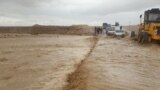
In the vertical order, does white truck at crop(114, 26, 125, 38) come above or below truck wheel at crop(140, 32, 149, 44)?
below

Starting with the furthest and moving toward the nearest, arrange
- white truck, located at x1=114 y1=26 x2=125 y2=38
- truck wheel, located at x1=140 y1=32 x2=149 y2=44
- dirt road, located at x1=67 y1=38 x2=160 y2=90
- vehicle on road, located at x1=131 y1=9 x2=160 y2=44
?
white truck, located at x1=114 y1=26 x2=125 y2=38, truck wheel, located at x1=140 y1=32 x2=149 y2=44, vehicle on road, located at x1=131 y1=9 x2=160 y2=44, dirt road, located at x1=67 y1=38 x2=160 y2=90

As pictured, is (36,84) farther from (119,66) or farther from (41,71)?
(119,66)

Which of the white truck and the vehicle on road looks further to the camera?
the white truck

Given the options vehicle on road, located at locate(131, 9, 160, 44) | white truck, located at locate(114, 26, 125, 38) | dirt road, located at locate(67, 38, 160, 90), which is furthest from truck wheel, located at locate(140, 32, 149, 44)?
white truck, located at locate(114, 26, 125, 38)

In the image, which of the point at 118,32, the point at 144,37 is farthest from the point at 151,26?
the point at 118,32

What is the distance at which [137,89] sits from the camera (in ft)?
38.4

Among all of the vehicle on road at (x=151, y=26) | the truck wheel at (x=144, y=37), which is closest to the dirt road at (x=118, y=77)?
the vehicle on road at (x=151, y=26)

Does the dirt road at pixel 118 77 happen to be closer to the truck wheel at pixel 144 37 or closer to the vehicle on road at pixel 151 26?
the vehicle on road at pixel 151 26

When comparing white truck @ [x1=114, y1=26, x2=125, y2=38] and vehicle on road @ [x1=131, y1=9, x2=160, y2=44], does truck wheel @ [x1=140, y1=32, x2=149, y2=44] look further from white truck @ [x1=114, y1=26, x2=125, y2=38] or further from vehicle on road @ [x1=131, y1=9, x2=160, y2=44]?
white truck @ [x1=114, y1=26, x2=125, y2=38]

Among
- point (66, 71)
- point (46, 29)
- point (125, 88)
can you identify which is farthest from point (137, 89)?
point (46, 29)

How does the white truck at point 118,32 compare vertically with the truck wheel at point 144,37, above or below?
below

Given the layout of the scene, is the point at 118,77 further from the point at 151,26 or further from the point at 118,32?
the point at 118,32

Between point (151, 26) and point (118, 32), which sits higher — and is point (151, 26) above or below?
above

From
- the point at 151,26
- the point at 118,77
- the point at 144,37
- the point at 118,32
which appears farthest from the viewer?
the point at 118,32
